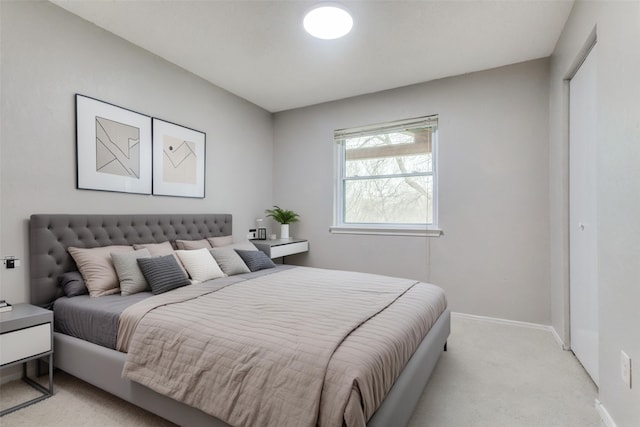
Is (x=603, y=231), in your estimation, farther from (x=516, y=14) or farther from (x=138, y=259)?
(x=138, y=259)

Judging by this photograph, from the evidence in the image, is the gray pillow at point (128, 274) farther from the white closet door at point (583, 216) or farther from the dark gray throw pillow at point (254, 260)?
the white closet door at point (583, 216)

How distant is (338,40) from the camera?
9.02ft

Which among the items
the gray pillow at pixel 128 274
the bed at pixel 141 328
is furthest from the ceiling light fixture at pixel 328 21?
the gray pillow at pixel 128 274

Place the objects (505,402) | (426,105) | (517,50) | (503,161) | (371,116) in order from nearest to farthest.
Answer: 1. (505,402)
2. (517,50)
3. (503,161)
4. (426,105)
5. (371,116)

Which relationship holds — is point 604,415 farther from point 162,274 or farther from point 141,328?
point 162,274

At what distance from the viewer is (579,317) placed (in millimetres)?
2361

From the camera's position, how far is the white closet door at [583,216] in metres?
2.08

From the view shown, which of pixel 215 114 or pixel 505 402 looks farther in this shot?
pixel 215 114

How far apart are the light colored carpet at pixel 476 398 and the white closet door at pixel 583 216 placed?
0.25 meters

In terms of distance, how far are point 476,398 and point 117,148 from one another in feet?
11.0

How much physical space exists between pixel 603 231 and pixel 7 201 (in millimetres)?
3671

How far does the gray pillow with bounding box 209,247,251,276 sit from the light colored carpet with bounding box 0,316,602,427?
124 centimetres

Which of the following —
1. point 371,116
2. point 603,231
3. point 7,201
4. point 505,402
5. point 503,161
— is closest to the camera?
point 603,231

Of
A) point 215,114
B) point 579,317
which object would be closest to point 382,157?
point 215,114
